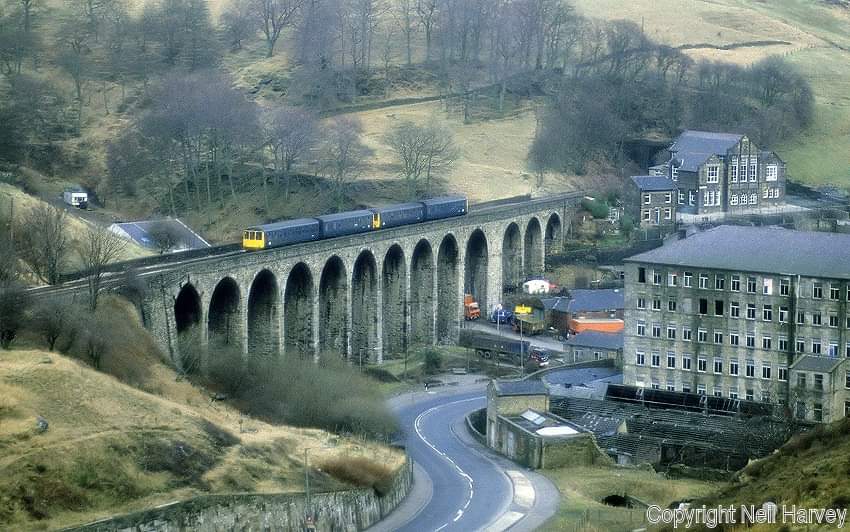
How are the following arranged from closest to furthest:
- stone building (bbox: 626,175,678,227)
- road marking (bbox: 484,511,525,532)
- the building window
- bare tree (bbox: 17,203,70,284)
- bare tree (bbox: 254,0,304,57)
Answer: road marking (bbox: 484,511,525,532) < bare tree (bbox: 17,203,70,284) < stone building (bbox: 626,175,678,227) < the building window < bare tree (bbox: 254,0,304,57)

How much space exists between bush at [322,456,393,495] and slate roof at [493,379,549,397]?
12.0 metres

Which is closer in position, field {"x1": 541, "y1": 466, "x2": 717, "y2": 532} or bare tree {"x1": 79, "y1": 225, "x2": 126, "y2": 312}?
field {"x1": 541, "y1": 466, "x2": 717, "y2": 532}

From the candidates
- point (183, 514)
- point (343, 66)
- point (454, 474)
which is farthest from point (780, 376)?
point (343, 66)

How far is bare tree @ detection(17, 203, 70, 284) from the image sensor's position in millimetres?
76062

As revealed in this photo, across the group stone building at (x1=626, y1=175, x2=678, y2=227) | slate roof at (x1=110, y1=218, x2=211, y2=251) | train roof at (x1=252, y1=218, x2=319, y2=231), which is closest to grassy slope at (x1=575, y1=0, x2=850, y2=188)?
stone building at (x1=626, y1=175, x2=678, y2=227)

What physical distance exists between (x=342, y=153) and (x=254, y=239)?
125ft

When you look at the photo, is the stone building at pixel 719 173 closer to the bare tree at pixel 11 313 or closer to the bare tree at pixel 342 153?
the bare tree at pixel 342 153

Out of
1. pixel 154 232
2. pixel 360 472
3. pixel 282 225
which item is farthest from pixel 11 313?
pixel 154 232

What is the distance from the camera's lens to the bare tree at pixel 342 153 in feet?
389

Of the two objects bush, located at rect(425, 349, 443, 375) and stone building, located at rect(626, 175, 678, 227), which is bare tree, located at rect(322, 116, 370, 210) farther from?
bush, located at rect(425, 349, 443, 375)

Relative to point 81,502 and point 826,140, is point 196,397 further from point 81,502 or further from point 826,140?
point 826,140

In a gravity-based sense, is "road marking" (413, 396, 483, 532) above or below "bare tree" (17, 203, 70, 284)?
below

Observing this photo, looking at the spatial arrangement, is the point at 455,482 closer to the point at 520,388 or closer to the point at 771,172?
the point at 520,388

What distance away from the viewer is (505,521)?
196ft
